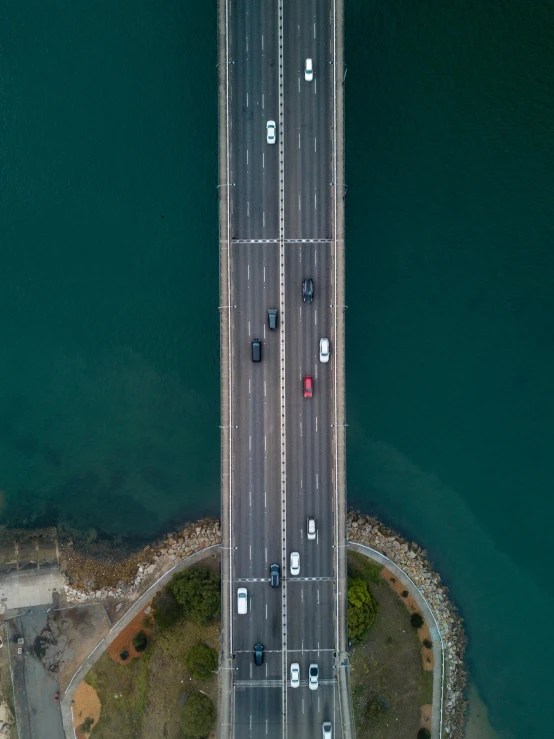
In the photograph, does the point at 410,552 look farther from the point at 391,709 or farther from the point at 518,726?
the point at 518,726

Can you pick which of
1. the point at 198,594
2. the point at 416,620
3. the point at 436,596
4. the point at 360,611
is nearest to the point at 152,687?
the point at 198,594

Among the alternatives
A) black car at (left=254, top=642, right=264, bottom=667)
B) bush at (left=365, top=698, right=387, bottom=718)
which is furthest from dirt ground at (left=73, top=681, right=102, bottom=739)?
bush at (left=365, top=698, right=387, bottom=718)

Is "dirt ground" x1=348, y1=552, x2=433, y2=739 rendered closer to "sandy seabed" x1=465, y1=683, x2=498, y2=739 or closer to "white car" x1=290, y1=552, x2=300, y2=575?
"sandy seabed" x1=465, y1=683, x2=498, y2=739

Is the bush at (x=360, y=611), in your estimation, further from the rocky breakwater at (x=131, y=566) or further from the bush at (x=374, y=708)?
the rocky breakwater at (x=131, y=566)

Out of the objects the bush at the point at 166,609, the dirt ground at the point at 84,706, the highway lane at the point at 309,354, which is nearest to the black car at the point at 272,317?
the highway lane at the point at 309,354

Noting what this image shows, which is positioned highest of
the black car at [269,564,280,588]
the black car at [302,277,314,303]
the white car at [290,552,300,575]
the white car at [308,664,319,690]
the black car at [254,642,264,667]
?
the black car at [302,277,314,303]

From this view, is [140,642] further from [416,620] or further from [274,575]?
[416,620]
